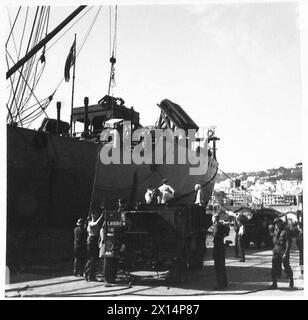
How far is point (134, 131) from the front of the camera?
55.7 ft

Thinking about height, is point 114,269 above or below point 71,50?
below

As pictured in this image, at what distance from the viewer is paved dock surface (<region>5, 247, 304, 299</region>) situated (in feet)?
22.9

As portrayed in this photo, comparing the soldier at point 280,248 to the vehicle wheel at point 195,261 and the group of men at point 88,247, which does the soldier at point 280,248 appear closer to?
the vehicle wheel at point 195,261

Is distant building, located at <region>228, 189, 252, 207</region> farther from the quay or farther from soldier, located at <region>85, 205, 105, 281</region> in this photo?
soldier, located at <region>85, 205, 105, 281</region>

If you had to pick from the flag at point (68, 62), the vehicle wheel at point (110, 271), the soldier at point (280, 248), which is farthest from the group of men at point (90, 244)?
the flag at point (68, 62)

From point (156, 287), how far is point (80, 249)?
7.82ft

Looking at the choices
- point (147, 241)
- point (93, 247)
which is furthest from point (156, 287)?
point (93, 247)

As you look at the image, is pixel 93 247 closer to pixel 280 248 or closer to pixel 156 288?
pixel 156 288

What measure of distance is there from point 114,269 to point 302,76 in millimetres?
5222

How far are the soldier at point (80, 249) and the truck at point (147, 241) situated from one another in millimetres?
1386

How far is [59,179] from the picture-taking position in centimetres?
1280
